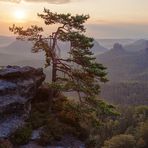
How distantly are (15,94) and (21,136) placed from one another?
176 inches

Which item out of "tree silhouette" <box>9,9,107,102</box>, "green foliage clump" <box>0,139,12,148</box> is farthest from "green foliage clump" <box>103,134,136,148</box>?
"green foliage clump" <box>0,139,12,148</box>

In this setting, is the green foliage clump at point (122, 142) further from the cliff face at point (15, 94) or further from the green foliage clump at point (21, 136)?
the green foliage clump at point (21, 136)

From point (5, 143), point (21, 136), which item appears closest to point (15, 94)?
point (21, 136)

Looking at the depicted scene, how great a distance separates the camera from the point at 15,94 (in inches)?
1467

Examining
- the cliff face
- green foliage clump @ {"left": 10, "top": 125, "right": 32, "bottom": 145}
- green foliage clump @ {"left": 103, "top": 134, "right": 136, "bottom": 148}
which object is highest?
the cliff face

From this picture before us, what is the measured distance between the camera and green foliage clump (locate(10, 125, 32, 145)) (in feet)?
113

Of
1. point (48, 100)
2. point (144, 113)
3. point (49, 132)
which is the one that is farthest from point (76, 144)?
point (144, 113)

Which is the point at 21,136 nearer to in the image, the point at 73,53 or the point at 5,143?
the point at 5,143

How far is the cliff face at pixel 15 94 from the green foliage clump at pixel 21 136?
1.59 feet

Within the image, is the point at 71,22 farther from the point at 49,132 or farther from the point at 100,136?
the point at 100,136

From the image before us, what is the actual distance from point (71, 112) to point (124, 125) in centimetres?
13104

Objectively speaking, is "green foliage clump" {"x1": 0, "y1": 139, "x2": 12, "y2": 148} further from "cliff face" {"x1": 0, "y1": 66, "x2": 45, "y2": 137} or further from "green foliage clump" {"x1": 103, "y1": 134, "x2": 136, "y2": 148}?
"green foliage clump" {"x1": 103, "y1": 134, "x2": 136, "y2": 148}

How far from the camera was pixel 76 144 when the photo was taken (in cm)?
3722

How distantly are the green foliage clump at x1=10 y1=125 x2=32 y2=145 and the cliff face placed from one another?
0.49 metres
